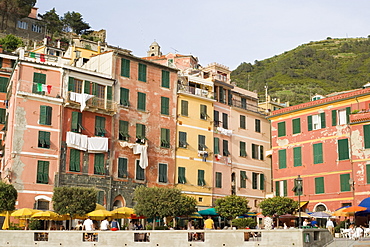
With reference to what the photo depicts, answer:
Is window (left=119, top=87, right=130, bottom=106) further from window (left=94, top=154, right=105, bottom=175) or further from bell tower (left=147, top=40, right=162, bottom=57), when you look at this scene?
bell tower (left=147, top=40, right=162, bottom=57)

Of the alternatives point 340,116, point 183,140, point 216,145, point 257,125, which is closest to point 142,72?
point 183,140

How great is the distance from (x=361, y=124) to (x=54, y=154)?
2569 cm

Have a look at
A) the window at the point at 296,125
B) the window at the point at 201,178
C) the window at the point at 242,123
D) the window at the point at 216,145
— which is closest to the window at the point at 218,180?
the window at the point at 201,178

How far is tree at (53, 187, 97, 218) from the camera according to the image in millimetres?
33500

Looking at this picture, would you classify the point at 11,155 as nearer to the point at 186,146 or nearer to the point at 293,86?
the point at 186,146

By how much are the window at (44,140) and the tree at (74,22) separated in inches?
2374

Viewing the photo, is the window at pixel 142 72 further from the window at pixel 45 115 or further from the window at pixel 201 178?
the window at pixel 201 178

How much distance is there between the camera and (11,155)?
3734 cm

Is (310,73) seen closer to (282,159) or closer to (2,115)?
(282,159)

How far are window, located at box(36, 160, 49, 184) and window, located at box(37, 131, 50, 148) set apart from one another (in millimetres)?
1237

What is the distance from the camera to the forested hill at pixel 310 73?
4237 inches

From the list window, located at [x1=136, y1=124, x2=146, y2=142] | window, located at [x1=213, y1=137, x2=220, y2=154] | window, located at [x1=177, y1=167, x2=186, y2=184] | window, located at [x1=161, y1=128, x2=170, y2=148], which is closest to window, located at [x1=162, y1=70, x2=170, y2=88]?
window, located at [x1=161, y1=128, x2=170, y2=148]

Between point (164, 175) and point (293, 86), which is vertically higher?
point (293, 86)

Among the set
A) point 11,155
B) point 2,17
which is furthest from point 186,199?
point 2,17
